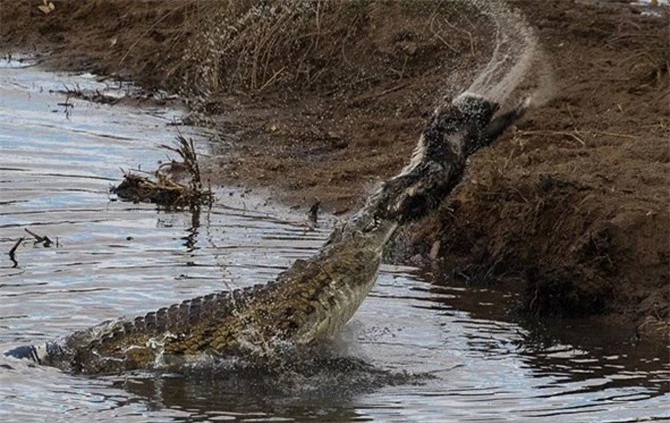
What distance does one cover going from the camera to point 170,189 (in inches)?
396

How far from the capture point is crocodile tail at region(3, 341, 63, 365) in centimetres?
684

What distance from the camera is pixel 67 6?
50.6 feet

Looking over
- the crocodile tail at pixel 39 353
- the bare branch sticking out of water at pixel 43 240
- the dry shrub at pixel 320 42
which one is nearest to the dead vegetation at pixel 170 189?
the bare branch sticking out of water at pixel 43 240

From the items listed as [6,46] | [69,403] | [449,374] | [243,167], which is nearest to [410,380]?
[449,374]

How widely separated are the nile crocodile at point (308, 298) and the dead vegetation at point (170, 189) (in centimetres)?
282

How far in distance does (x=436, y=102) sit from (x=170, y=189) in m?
2.36

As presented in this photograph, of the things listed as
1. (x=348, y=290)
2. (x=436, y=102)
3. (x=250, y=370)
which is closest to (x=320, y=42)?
(x=436, y=102)

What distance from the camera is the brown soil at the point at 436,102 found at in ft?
26.6

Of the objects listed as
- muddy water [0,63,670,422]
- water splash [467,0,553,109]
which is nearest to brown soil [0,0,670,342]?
water splash [467,0,553,109]

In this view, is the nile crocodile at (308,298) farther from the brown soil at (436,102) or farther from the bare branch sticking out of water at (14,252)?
the bare branch sticking out of water at (14,252)

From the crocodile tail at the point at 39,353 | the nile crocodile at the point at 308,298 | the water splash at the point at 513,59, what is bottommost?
the crocodile tail at the point at 39,353

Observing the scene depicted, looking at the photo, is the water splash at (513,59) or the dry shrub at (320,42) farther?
the dry shrub at (320,42)

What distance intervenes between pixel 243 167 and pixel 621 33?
10.3ft

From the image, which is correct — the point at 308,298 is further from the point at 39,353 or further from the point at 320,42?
the point at 320,42
